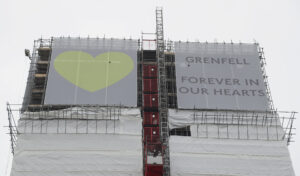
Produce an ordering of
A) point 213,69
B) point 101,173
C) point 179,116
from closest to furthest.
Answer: point 101,173, point 179,116, point 213,69

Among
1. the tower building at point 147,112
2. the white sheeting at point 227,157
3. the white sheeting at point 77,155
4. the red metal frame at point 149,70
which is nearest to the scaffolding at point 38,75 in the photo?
the tower building at point 147,112

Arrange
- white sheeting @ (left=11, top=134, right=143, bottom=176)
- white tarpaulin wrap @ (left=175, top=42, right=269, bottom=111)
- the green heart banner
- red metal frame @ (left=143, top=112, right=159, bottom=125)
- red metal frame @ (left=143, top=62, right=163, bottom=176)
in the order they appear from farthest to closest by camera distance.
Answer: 1. white tarpaulin wrap @ (left=175, top=42, right=269, bottom=111)
2. red metal frame @ (left=143, top=112, right=159, bottom=125)
3. the green heart banner
4. red metal frame @ (left=143, top=62, right=163, bottom=176)
5. white sheeting @ (left=11, top=134, right=143, bottom=176)

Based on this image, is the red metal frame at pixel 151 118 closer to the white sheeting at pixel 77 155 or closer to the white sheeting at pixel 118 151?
the white sheeting at pixel 118 151

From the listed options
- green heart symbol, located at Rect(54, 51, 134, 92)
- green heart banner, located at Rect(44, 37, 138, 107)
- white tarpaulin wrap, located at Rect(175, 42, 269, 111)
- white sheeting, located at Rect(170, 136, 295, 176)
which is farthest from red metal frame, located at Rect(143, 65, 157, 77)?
white sheeting, located at Rect(170, 136, 295, 176)

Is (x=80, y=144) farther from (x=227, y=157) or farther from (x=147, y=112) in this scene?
(x=227, y=157)

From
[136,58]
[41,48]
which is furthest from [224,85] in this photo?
[41,48]

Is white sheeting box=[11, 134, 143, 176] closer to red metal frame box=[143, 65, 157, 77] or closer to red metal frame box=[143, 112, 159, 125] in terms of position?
red metal frame box=[143, 112, 159, 125]

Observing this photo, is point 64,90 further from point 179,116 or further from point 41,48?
point 179,116
